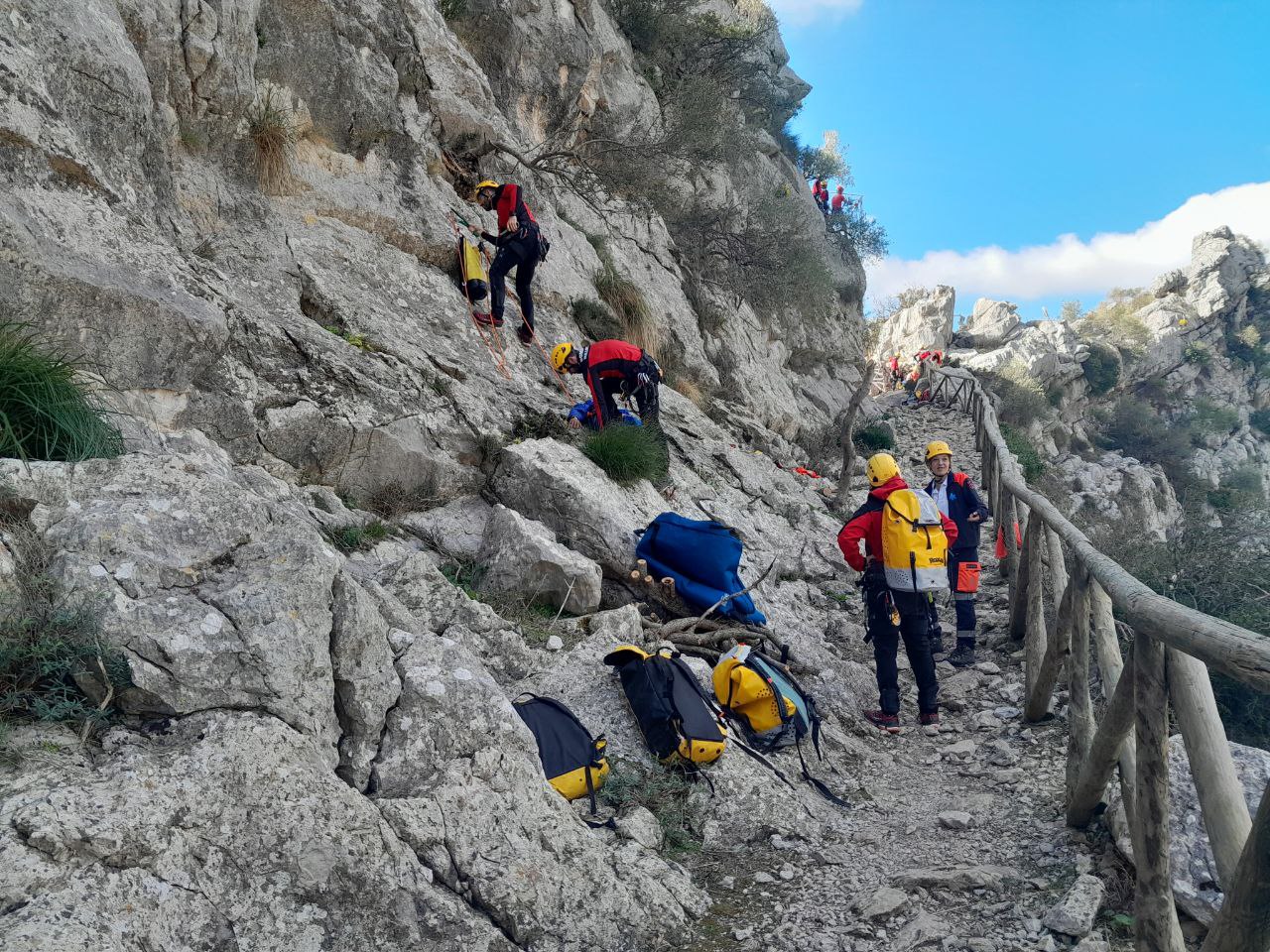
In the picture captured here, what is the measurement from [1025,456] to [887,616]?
12.1 meters

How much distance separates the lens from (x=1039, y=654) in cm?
515

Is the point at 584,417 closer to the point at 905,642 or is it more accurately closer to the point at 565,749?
the point at 905,642

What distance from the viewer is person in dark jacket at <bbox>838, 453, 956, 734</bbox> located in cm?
522

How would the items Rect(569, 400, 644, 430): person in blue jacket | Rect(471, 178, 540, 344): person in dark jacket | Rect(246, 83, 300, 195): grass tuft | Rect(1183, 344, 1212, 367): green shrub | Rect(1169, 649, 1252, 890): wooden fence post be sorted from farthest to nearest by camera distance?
Rect(1183, 344, 1212, 367): green shrub, Rect(471, 178, 540, 344): person in dark jacket, Rect(569, 400, 644, 430): person in blue jacket, Rect(246, 83, 300, 195): grass tuft, Rect(1169, 649, 1252, 890): wooden fence post

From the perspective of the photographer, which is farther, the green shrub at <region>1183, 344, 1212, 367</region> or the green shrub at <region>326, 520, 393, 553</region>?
the green shrub at <region>1183, 344, 1212, 367</region>

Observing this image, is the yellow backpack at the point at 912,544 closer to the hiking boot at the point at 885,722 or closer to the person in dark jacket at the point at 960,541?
the hiking boot at the point at 885,722

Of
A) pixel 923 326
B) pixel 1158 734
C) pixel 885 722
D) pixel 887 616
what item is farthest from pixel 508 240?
pixel 923 326

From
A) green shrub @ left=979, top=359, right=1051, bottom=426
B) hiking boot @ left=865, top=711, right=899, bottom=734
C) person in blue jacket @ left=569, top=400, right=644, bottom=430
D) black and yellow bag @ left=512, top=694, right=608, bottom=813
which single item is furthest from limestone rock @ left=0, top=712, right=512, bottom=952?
green shrub @ left=979, top=359, right=1051, bottom=426

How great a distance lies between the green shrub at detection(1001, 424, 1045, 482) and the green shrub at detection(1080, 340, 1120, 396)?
10722 mm

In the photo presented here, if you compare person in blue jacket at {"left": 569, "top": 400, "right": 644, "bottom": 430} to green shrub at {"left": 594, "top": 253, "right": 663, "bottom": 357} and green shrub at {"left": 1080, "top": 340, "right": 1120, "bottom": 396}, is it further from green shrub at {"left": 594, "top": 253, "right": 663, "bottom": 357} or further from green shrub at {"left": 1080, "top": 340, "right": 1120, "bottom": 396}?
green shrub at {"left": 1080, "top": 340, "right": 1120, "bottom": 396}

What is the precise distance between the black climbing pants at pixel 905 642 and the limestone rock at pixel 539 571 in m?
1.91

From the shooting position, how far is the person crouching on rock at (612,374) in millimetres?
7047

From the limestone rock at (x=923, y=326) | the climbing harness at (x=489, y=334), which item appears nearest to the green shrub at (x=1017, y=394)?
the limestone rock at (x=923, y=326)

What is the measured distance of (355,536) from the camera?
4.67 metres
